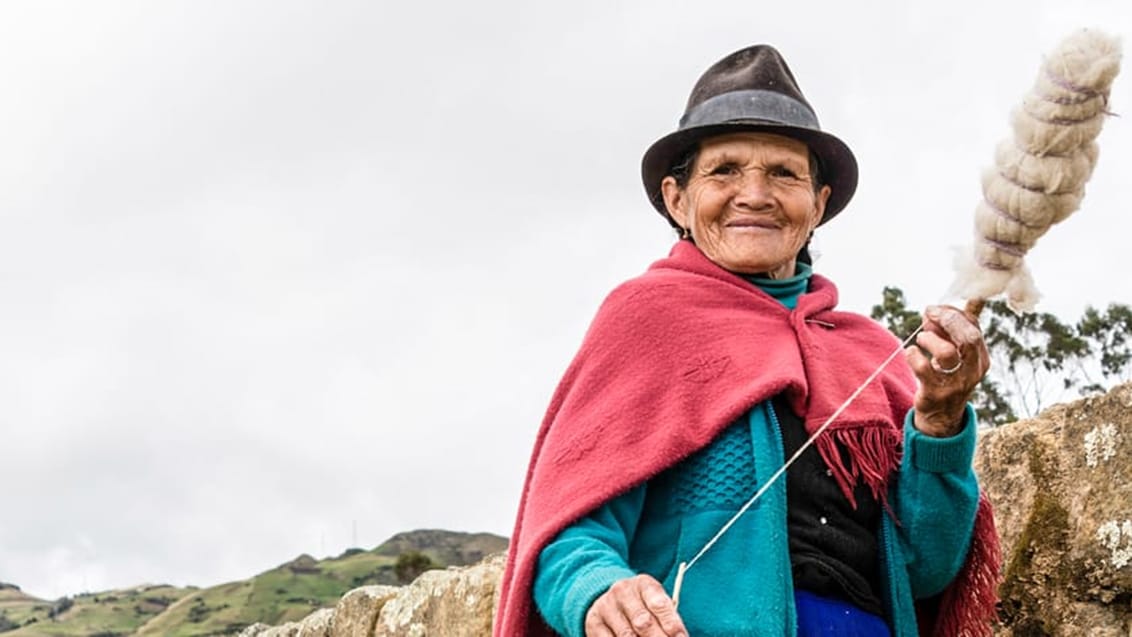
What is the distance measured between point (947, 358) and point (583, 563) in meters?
0.77

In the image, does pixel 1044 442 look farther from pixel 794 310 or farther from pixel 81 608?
pixel 81 608

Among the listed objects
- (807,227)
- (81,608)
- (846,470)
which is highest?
(81,608)

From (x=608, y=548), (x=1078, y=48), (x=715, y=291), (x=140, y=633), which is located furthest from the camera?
(x=140, y=633)

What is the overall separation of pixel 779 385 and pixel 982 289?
0.43 meters

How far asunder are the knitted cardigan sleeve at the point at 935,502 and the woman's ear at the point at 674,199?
0.71 m

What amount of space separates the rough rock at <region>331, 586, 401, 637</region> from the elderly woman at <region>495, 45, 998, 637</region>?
2.71 meters

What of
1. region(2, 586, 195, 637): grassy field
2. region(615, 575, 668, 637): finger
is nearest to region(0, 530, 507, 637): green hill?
region(2, 586, 195, 637): grassy field

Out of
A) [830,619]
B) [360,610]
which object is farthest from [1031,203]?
[360,610]

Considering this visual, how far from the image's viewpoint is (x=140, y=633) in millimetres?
76562

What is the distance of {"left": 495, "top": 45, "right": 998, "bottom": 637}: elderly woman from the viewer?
241 cm

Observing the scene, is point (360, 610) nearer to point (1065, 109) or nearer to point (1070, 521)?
point (1070, 521)

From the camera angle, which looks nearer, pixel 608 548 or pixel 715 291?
pixel 608 548

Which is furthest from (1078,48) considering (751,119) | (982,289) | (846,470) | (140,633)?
(140,633)

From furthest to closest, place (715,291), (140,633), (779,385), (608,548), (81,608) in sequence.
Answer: (81,608)
(140,633)
(715,291)
(779,385)
(608,548)
